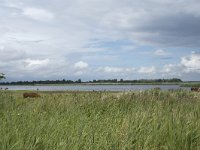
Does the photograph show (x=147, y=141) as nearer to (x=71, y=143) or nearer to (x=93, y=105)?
(x=71, y=143)

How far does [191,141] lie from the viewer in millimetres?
7551

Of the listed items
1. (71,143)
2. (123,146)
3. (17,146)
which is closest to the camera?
(17,146)

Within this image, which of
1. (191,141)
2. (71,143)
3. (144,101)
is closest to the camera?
(71,143)

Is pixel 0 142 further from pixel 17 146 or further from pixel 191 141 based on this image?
pixel 191 141

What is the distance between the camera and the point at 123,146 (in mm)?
7047

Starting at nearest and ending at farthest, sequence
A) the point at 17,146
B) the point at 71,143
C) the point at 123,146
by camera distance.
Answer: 1. the point at 17,146
2. the point at 71,143
3. the point at 123,146

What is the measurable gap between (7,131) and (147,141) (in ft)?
8.38

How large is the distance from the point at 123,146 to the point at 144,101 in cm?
862

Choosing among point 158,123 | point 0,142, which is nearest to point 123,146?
point 158,123

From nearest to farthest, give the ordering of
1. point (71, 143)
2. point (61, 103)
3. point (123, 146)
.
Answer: point (71, 143)
point (123, 146)
point (61, 103)

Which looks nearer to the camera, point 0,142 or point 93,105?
point 0,142

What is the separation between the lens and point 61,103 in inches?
554

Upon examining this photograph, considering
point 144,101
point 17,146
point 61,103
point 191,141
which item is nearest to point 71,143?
point 17,146

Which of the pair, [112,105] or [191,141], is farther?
[112,105]
